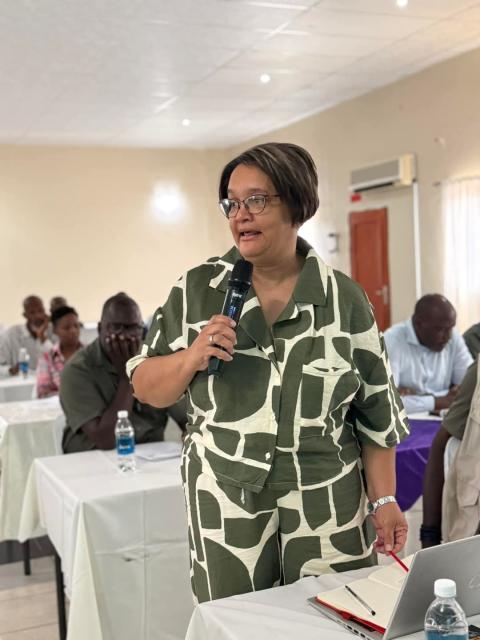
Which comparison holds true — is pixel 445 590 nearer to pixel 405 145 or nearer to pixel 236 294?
pixel 236 294

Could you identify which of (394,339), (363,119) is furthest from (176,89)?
(394,339)

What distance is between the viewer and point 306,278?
5.61 ft

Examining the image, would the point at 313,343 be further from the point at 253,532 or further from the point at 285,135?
the point at 285,135

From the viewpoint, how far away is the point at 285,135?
10562mm

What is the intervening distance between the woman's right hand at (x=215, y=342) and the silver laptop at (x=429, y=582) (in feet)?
1.66

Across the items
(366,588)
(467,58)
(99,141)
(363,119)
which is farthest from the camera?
(99,141)

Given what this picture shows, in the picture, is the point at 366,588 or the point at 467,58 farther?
the point at 467,58

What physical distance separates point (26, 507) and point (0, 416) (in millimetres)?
1212

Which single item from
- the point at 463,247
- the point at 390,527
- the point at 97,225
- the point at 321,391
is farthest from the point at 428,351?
the point at 97,225

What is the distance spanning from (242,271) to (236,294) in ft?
0.23

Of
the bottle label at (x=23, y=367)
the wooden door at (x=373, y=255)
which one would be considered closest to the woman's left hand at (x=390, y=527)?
the bottle label at (x=23, y=367)

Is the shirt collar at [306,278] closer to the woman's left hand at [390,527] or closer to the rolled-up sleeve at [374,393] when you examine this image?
the rolled-up sleeve at [374,393]

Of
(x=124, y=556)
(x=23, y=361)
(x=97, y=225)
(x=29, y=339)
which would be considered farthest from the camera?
(x=97, y=225)

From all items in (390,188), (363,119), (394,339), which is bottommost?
(394,339)
